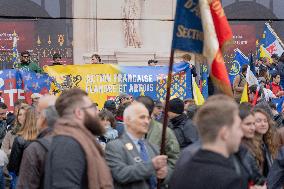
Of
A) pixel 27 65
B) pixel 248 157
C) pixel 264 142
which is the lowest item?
pixel 27 65

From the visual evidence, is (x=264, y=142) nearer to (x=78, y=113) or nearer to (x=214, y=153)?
(x=78, y=113)

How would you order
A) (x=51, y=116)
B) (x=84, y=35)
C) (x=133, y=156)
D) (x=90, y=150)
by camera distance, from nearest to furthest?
(x=90, y=150) < (x=51, y=116) < (x=133, y=156) < (x=84, y=35)

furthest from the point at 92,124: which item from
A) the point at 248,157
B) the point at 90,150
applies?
the point at 248,157

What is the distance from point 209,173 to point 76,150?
1.17 metres

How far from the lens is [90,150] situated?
5.22 meters

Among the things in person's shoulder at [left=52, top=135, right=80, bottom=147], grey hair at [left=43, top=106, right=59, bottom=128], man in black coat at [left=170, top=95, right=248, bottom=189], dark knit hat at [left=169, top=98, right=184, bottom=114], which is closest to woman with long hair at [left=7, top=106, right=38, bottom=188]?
grey hair at [left=43, top=106, right=59, bottom=128]

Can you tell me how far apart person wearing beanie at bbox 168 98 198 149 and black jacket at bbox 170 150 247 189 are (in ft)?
13.9

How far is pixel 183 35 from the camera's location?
582 centimetres

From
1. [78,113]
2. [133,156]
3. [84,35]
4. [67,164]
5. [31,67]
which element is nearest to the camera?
[67,164]

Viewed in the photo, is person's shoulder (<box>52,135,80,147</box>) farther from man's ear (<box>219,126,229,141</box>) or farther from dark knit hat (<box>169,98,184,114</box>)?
dark knit hat (<box>169,98,184,114</box>)

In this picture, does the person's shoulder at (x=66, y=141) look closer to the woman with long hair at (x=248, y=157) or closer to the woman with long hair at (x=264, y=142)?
the woman with long hair at (x=248, y=157)

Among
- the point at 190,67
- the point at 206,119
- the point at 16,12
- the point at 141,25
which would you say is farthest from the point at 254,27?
the point at 206,119

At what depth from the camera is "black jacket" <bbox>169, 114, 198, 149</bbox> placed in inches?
338

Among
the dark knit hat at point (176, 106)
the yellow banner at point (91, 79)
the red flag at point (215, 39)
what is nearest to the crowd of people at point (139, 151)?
the red flag at point (215, 39)
